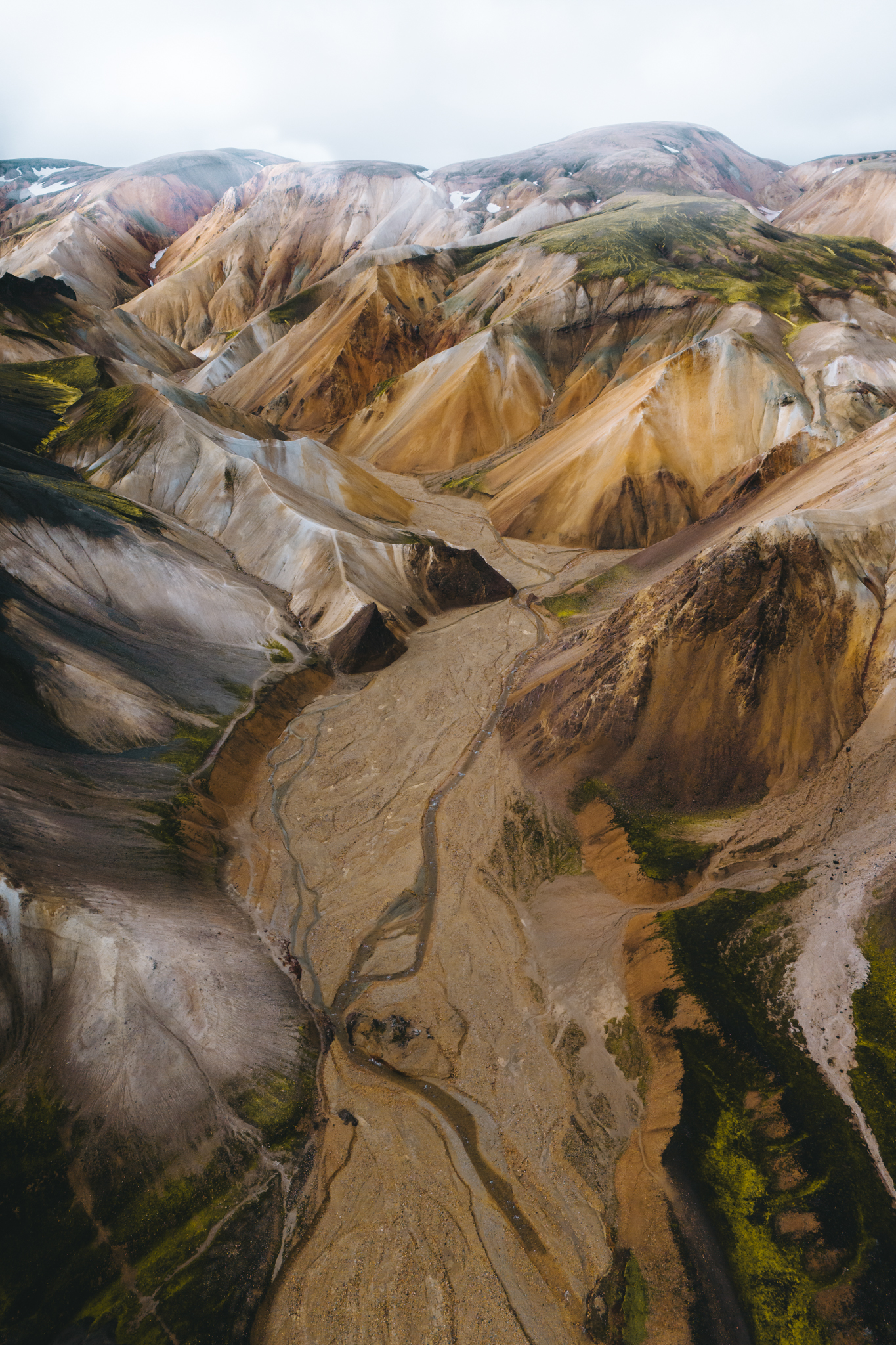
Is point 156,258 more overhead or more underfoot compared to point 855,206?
more underfoot

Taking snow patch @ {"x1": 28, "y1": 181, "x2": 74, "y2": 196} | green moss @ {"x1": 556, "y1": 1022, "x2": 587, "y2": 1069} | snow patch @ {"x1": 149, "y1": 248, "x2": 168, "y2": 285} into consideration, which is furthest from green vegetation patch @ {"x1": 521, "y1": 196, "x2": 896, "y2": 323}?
snow patch @ {"x1": 28, "y1": 181, "x2": 74, "y2": 196}

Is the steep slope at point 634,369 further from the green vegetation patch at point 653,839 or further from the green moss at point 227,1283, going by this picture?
the green moss at point 227,1283

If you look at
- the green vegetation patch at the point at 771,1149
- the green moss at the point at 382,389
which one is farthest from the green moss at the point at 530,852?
the green moss at the point at 382,389

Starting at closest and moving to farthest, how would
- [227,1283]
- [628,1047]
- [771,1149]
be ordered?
1. [227,1283]
2. [771,1149]
3. [628,1047]

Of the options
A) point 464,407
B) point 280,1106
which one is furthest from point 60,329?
point 280,1106

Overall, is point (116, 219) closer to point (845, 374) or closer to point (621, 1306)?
point (845, 374)
